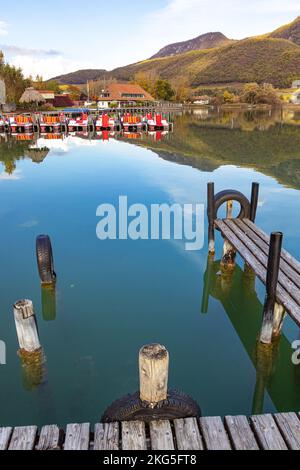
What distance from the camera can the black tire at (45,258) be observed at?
789 cm

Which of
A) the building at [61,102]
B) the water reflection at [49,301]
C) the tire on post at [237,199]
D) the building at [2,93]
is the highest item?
the building at [2,93]

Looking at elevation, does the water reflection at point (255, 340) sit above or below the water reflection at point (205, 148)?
below

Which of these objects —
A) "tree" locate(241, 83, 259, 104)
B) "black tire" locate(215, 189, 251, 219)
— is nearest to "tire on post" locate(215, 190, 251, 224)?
"black tire" locate(215, 189, 251, 219)

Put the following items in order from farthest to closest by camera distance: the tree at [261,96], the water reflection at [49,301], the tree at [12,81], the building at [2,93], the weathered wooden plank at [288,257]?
the tree at [261,96], the tree at [12,81], the building at [2,93], the water reflection at [49,301], the weathered wooden plank at [288,257]

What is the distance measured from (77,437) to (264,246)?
18.4 feet

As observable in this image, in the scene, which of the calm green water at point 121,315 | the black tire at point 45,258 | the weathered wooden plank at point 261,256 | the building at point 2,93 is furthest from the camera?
the building at point 2,93

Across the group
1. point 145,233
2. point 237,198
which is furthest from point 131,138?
point 237,198

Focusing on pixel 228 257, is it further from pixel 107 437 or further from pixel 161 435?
pixel 107 437

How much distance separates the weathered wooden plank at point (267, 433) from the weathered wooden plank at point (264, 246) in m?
3.04

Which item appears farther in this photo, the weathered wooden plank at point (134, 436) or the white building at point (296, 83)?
the white building at point (296, 83)

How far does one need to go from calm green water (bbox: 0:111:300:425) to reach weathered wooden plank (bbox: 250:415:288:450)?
5.12 feet

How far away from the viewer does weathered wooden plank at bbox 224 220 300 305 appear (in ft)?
20.7

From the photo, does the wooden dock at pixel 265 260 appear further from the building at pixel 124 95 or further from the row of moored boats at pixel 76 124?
the building at pixel 124 95

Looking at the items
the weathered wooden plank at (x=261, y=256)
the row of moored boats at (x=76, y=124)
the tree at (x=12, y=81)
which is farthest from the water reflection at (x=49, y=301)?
the tree at (x=12, y=81)
